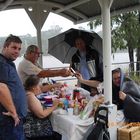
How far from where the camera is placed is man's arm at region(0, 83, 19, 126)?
3.09 meters

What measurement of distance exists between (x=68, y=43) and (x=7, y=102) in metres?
2.93

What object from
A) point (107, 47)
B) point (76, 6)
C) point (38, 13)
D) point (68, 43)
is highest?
point (76, 6)

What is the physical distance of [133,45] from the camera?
13750 millimetres

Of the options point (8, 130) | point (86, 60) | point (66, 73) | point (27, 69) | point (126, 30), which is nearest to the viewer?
point (8, 130)

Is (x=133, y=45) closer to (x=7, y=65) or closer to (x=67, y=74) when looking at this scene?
(x=67, y=74)

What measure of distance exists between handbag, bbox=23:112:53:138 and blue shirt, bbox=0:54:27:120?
2.48 ft

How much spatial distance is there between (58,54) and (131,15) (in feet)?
26.3

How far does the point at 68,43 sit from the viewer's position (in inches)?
231

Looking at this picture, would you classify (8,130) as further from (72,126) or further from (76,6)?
(76,6)

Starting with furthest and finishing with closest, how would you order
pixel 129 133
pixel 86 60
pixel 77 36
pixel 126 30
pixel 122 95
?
pixel 126 30
pixel 77 36
pixel 86 60
pixel 122 95
pixel 129 133

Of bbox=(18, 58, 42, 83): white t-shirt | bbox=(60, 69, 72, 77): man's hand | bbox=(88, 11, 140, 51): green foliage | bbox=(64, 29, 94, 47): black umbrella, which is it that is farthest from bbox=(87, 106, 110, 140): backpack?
bbox=(88, 11, 140, 51): green foliage

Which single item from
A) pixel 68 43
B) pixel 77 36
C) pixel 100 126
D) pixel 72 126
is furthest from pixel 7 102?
pixel 68 43

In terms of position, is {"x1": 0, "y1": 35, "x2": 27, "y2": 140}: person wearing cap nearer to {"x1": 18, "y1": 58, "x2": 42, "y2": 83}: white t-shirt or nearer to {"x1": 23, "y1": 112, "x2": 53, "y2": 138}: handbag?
{"x1": 23, "y1": 112, "x2": 53, "y2": 138}: handbag

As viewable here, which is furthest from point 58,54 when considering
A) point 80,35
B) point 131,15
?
point 131,15
